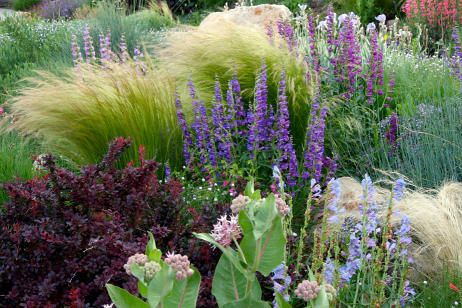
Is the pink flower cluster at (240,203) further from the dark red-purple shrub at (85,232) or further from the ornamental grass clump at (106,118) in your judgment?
the ornamental grass clump at (106,118)

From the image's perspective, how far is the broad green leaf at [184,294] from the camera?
3.85 ft

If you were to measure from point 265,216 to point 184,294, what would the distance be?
220 millimetres

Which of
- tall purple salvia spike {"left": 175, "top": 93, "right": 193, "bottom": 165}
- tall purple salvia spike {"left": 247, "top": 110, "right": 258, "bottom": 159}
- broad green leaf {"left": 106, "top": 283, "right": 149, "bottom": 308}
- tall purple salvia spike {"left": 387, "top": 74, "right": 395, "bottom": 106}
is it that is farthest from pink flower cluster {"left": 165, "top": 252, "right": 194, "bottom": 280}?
tall purple salvia spike {"left": 387, "top": 74, "right": 395, "bottom": 106}

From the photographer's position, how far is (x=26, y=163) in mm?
4168

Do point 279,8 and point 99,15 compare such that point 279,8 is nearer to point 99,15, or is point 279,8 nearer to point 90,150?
point 99,15

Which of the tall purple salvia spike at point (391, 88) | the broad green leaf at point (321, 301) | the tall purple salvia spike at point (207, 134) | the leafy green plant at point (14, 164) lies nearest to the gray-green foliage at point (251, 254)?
the broad green leaf at point (321, 301)

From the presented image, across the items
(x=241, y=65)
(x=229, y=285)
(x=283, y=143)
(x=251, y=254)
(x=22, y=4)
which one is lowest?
(x=22, y=4)

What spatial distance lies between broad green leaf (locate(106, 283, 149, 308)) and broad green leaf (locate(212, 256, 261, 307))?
8.3 inches

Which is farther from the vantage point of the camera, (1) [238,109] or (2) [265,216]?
(1) [238,109]

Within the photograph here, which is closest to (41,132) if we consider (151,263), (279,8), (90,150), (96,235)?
(90,150)

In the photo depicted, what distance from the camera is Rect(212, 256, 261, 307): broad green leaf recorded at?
129 cm

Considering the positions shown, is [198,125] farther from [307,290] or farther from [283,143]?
[307,290]

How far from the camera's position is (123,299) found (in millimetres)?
1115

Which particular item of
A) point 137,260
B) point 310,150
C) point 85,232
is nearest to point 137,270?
point 137,260
